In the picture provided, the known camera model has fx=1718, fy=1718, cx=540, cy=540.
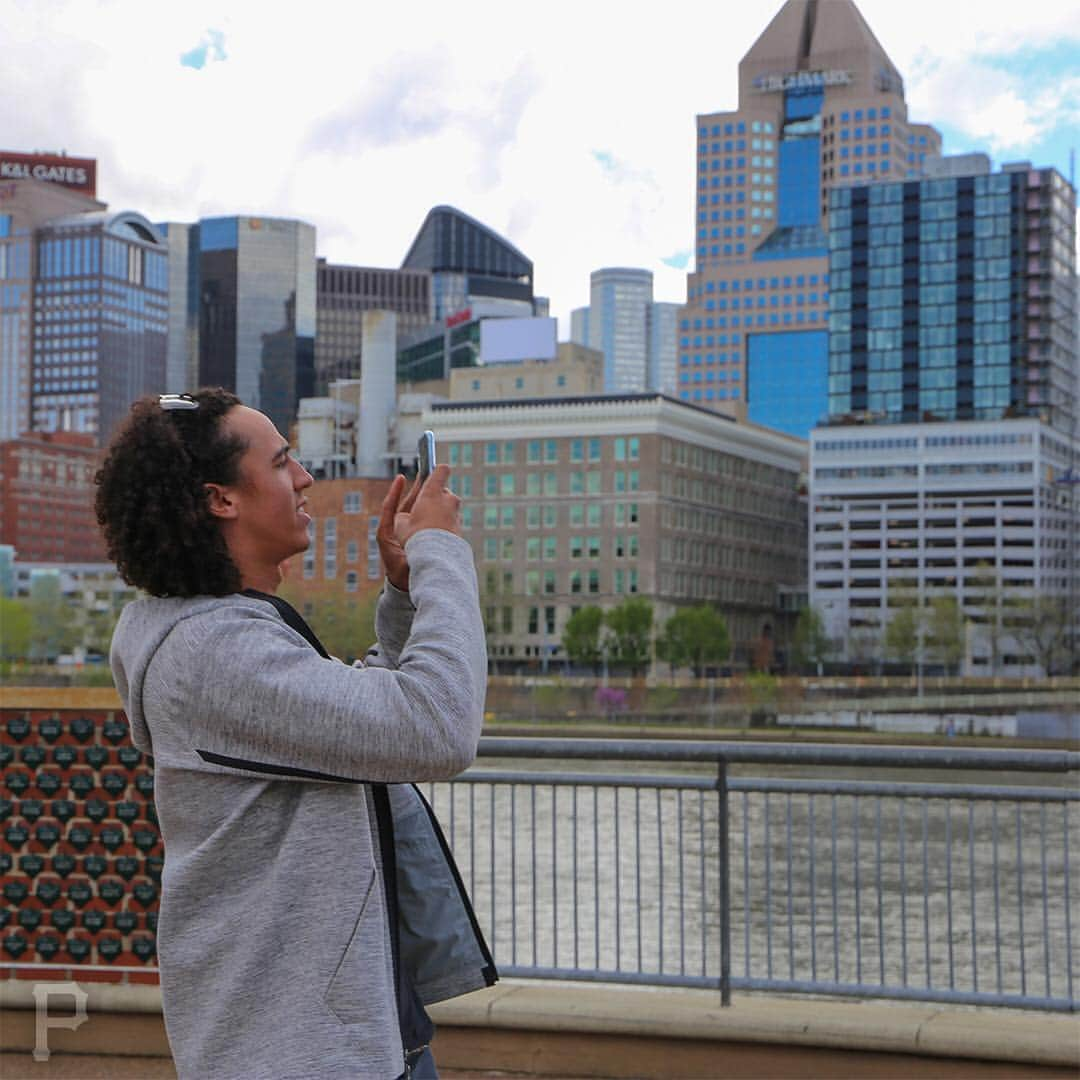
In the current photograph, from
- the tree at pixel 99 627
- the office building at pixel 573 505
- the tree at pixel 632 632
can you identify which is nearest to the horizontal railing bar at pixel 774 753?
the tree at pixel 632 632

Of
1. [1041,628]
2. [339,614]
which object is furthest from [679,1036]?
[1041,628]

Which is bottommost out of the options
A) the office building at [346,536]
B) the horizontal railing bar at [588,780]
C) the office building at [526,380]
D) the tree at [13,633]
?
the tree at [13,633]

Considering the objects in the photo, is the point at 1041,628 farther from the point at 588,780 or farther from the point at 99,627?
the point at 588,780

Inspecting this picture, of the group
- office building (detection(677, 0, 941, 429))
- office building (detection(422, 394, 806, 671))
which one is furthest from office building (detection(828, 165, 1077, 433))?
office building (detection(677, 0, 941, 429))

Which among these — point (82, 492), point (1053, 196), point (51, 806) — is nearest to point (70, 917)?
point (51, 806)

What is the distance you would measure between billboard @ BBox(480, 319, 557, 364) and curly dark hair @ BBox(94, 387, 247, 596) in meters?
111

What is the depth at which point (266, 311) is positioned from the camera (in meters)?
168

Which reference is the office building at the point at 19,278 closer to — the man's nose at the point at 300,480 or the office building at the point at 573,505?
the office building at the point at 573,505

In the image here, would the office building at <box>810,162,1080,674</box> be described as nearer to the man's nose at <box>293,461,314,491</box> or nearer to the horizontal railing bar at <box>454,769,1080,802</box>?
the horizontal railing bar at <box>454,769,1080,802</box>

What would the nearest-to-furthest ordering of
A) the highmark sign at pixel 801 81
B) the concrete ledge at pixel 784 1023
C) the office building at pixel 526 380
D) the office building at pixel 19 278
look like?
the concrete ledge at pixel 784 1023 < the office building at pixel 526 380 < the office building at pixel 19 278 < the highmark sign at pixel 801 81

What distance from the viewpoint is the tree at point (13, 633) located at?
109 meters

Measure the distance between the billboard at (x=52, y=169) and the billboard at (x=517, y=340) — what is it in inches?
3099

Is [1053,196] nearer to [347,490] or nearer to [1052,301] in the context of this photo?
[1052,301]

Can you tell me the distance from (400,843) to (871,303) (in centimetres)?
13202
